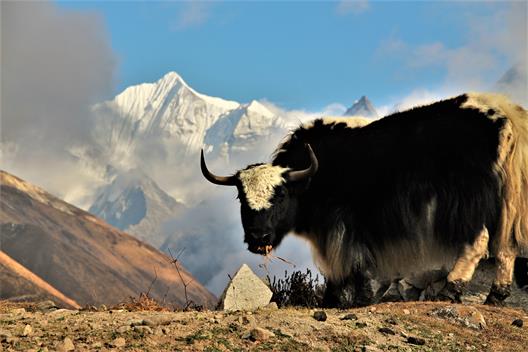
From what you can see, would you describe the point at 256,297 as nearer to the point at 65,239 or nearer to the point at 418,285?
the point at 418,285

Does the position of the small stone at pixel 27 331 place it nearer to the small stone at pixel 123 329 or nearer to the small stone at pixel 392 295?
the small stone at pixel 123 329

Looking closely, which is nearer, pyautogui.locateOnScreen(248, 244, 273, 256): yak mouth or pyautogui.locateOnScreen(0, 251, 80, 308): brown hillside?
pyautogui.locateOnScreen(248, 244, 273, 256): yak mouth

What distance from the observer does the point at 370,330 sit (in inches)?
404

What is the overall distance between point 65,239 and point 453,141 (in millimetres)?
131405

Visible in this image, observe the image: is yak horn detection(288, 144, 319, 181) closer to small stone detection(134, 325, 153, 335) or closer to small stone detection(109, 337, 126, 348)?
Result: small stone detection(134, 325, 153, 335)

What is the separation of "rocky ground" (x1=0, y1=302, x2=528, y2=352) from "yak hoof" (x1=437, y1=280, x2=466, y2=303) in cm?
121

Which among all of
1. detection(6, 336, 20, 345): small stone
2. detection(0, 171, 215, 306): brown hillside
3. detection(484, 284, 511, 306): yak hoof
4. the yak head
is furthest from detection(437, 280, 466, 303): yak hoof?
detection(0, 171, 215, 306): brown hillside

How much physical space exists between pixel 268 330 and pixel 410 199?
4.87m

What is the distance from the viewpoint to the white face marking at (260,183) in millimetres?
13602

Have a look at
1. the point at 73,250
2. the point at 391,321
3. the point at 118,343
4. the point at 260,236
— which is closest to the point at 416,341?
the point at 391,321

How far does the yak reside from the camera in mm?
13430

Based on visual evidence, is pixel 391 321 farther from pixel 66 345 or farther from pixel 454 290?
pixel 66 345

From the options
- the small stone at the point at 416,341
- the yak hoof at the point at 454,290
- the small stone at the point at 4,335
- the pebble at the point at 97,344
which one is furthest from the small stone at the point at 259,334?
the yak hoof at the point at 454,290

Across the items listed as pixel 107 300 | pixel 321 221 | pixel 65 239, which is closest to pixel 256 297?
pixel 321 221
